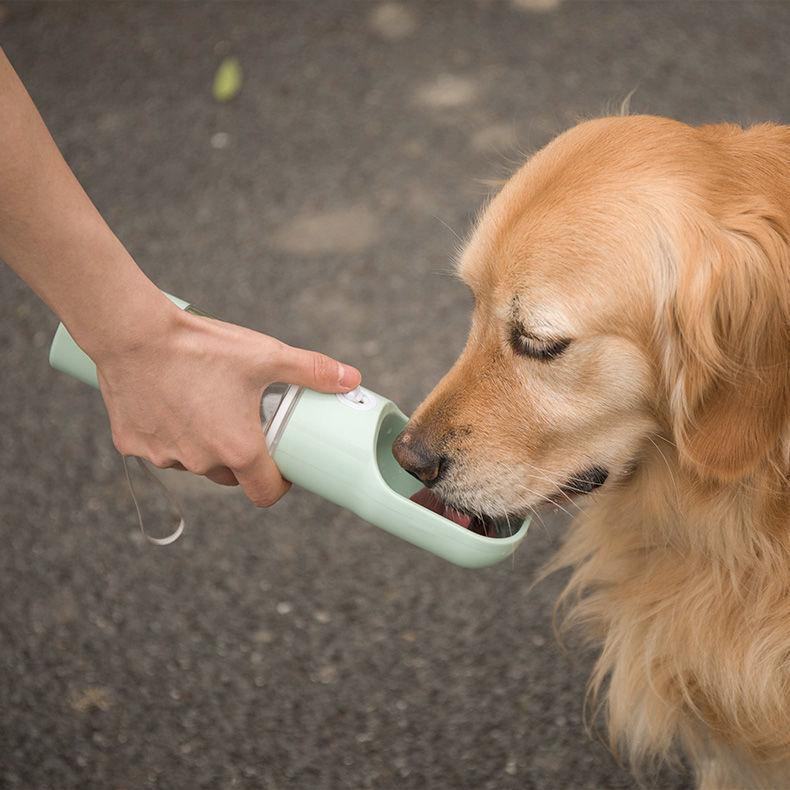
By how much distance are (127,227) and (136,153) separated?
481 mm

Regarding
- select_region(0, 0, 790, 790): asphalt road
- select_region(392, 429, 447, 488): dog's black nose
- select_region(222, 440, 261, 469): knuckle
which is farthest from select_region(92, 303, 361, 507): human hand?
select_region(0, 0, 790, 790): asphalt road

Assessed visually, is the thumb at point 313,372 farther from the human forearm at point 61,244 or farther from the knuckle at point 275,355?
the human forearm at point 61,244

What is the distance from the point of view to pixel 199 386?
1.84 meters

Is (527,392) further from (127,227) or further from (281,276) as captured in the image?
(127,227)

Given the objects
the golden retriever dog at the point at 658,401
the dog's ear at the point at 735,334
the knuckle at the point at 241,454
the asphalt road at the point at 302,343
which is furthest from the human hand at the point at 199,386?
the asphalt road at the point at 302,343

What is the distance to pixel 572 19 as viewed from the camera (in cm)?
471

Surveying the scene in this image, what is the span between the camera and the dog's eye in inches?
72.9

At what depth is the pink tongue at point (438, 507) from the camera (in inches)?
82.9

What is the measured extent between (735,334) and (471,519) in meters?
0.68

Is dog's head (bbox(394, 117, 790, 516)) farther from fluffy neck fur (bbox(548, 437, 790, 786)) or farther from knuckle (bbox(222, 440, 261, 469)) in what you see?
knuckle (bbox(222, 440, 261, 469))

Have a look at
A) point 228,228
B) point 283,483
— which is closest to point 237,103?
point 228,228

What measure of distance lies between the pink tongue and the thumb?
1.03 ft

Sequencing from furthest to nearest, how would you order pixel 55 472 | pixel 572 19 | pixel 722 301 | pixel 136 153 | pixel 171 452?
pixel 572 19
pixel 136 153
pixel 55 472
pixel 171 452
pixel 722 301

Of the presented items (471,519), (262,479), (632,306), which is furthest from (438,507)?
(632,306)
